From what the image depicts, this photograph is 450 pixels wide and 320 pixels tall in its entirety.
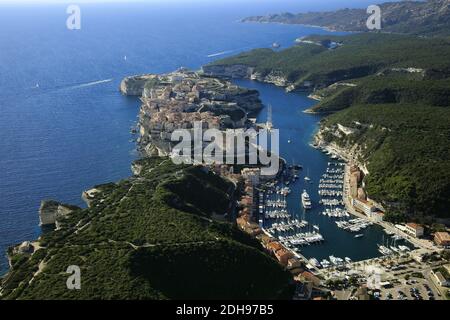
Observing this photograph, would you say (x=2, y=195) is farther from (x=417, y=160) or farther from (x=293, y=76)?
(x=293, y=76)

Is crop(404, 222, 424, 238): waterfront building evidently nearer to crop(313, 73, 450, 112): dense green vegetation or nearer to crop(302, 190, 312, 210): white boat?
crop(302, 190, 312, 210): white boat

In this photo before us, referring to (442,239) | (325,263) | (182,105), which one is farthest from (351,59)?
(325,263)

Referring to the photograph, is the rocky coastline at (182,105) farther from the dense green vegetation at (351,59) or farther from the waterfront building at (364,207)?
the waterfront building at (364,207)

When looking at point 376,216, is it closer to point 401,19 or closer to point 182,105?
point 182,105

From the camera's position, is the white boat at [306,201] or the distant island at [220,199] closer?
the distant island at [220,199]

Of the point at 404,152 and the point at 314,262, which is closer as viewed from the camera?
the point at 314,262

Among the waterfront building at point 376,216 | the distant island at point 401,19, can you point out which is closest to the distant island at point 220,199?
the waterfront building at point 376,216
